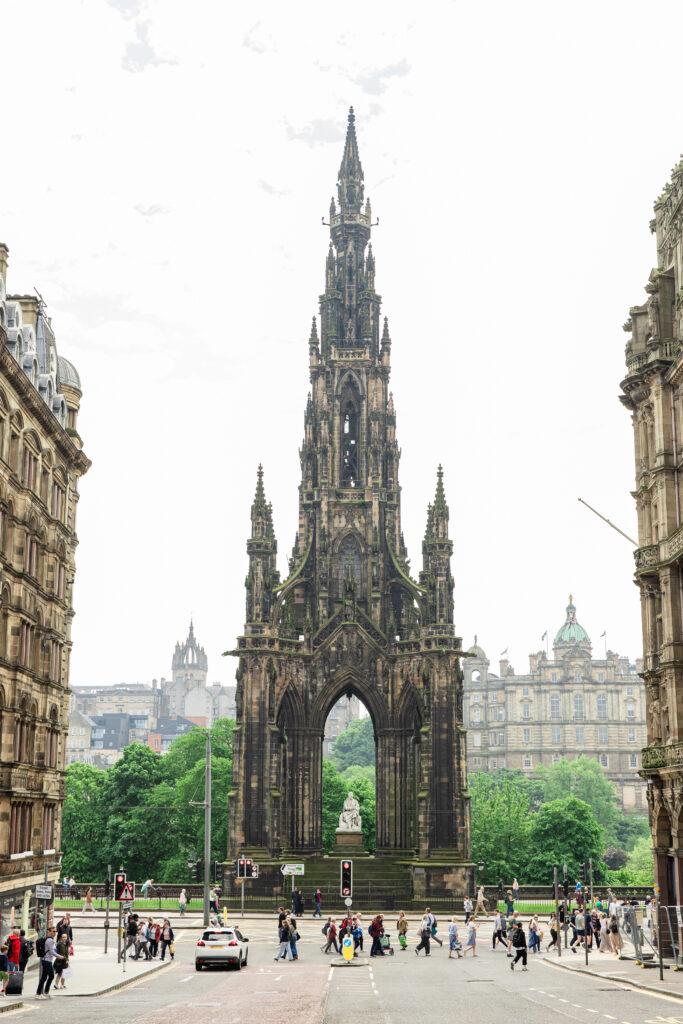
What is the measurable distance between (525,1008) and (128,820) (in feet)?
208

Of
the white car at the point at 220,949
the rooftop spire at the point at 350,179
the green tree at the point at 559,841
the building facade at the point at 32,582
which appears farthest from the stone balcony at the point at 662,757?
the rooftop spire at the point at 350,179

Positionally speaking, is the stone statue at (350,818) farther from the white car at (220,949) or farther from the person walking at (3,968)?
the person walking at (3,968)

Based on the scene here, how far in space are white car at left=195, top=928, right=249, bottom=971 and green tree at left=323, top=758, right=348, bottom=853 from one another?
165 feet

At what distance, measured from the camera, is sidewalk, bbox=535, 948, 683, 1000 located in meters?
30.4

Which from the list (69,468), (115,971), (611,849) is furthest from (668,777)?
(611,849)

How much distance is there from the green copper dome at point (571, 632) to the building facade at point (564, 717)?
→ 1.88 ft

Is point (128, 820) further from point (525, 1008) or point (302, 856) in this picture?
point (525, 1008)

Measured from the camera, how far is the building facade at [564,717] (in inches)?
6900

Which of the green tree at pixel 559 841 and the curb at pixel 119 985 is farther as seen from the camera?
the green tree at pixel 559 841

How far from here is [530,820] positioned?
96.6 meters

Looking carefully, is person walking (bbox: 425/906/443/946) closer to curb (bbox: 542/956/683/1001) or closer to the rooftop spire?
curb (bbox: 542/956/683/1001)

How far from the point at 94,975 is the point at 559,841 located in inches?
2194

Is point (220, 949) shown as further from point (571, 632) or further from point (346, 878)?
point (571, 632)

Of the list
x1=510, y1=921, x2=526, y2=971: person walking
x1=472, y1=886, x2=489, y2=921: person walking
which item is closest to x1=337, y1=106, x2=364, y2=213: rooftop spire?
x1=472, y1=886, x2=489, y2=921: person walking
